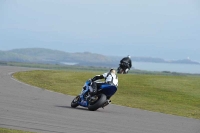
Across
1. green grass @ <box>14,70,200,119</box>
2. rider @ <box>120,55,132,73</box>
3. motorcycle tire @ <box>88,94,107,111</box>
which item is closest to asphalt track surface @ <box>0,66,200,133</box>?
motorcycle tire @ <box>88,94,107,111</box>

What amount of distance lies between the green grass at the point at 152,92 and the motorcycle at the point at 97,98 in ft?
11.3

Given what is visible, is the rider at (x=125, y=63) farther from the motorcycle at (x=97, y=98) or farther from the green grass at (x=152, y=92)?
the motorcycle at (x=97, y=98)

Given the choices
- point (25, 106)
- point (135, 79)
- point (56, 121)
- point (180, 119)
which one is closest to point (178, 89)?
point (135, 79)

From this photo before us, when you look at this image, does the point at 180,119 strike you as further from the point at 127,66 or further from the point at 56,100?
the point at 127,66

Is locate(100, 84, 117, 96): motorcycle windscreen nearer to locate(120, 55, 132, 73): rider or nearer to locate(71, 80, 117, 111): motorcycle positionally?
locate(71, 80, 117, 111): motorcycle

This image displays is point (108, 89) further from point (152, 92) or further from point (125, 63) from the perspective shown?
point (125, 63)

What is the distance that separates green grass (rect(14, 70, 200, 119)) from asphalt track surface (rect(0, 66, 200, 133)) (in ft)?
7.94

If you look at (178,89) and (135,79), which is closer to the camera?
(178,89)

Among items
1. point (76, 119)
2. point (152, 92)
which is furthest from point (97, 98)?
point (152, 92)

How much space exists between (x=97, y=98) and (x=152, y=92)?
457 inches

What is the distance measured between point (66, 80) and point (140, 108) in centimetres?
1506

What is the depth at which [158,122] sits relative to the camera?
20344 millimetres

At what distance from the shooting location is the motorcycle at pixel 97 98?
22.2 m

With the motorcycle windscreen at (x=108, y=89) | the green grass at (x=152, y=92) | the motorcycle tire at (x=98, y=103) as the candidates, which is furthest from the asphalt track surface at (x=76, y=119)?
the green grass at (x=152, y=92)
